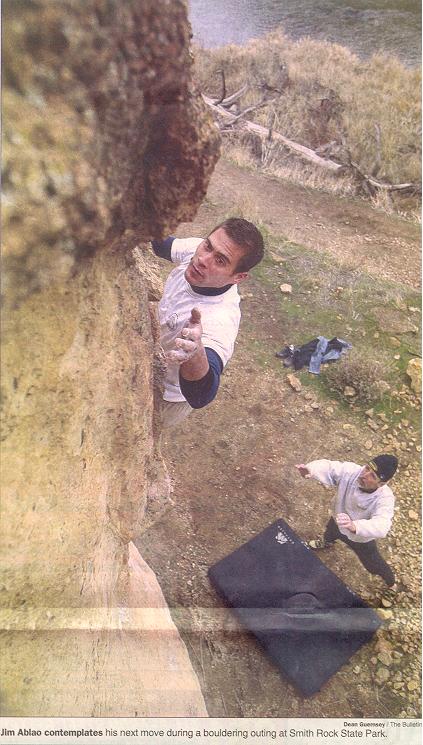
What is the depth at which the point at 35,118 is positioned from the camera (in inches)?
40.1

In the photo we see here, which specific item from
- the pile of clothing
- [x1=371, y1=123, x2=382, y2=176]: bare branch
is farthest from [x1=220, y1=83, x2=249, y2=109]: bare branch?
the pile of clothing

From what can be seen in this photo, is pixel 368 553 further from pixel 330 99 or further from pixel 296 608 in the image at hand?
pixel 330 99

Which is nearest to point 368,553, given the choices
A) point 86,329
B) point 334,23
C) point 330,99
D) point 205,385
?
point 205,385

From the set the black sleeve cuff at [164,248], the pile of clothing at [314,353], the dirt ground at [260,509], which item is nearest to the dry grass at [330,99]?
the dirt ground at [260,509]

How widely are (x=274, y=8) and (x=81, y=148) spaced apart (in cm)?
100

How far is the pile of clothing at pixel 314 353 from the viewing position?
188cm

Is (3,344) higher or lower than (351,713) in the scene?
higher

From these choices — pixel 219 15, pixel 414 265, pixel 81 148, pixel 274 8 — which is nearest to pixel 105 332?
pixel 81 148

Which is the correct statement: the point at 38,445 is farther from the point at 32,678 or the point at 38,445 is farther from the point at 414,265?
the point at 414,265

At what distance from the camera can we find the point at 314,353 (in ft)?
6.26

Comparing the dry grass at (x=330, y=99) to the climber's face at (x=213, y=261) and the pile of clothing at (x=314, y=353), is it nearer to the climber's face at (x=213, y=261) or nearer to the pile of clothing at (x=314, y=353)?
the climber's face at (x=213, y=261)

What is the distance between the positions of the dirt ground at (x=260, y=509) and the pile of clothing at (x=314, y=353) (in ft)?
0.14

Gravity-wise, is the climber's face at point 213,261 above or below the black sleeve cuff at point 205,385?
above

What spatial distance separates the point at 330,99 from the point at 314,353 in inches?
34.8
